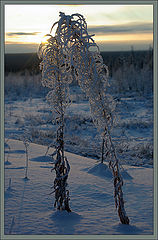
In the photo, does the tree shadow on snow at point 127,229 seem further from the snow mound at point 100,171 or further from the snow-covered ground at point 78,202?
the snow mound at point 100,171

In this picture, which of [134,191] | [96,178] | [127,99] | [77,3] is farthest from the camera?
[127,99]

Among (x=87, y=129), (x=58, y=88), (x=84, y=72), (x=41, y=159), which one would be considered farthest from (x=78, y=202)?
(x=87, y=129)

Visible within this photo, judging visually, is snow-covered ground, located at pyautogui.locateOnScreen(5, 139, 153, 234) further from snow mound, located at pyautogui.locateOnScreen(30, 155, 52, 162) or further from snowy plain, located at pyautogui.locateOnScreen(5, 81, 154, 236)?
snow mound, located at pyautogui.locateOnScreen(30, 155, 52, 162)

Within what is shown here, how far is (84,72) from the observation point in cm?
358

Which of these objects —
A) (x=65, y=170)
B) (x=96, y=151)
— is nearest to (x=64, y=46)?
(x=65, y=170)

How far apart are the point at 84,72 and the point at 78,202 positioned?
7.16 ft

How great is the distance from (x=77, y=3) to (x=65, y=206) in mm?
3108

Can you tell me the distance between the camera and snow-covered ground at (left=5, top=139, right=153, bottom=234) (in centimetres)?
367

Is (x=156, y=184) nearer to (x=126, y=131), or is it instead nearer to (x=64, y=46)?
(x=64, y=46)

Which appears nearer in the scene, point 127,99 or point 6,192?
point 6,192

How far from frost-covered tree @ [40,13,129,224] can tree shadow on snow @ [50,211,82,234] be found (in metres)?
0.64

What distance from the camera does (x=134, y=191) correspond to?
522 cm

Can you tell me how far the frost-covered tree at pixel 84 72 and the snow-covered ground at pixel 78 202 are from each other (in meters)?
0.37

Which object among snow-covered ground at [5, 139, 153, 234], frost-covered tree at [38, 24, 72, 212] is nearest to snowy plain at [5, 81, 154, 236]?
snow-covered ground at [5, 139, 153, 234]
